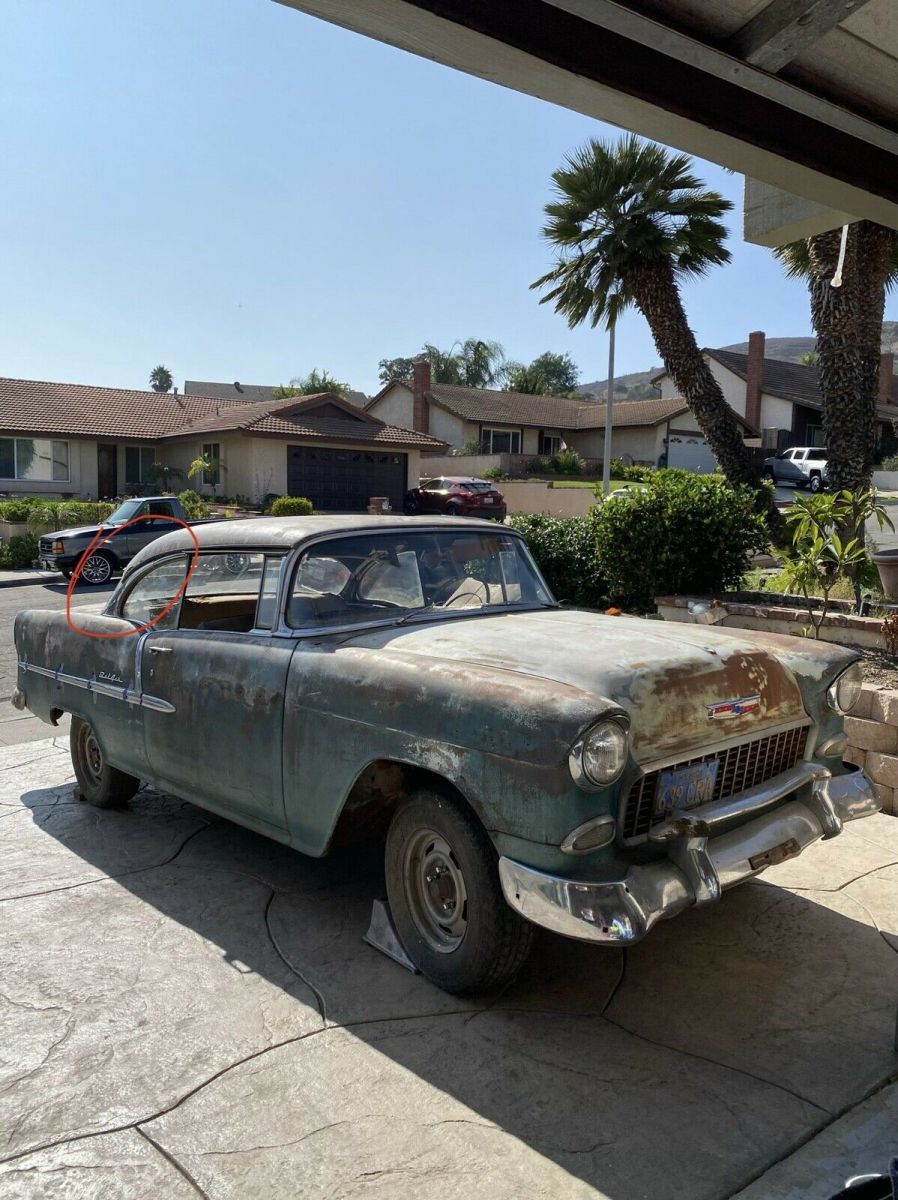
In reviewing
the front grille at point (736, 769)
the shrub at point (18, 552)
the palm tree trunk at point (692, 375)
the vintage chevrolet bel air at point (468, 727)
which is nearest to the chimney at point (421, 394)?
the shrub at point (18, 552)

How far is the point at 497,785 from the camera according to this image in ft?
9.39

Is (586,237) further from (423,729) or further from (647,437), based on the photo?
(647,437)

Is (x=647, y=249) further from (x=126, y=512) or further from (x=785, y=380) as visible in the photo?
(x=785, y=380)

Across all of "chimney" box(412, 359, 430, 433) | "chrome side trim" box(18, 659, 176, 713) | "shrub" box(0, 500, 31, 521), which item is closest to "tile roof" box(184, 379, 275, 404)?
"chimney" box(412, 359, 430, 433)

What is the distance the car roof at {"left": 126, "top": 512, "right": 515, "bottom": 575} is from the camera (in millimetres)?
4059

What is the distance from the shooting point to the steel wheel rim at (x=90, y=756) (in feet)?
17.2

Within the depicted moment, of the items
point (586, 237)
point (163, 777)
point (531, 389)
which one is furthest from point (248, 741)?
point (531, 389)

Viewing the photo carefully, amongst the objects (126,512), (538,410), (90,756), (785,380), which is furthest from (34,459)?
(785,380)

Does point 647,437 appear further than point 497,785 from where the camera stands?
Yes

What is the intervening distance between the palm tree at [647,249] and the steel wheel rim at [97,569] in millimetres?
9961

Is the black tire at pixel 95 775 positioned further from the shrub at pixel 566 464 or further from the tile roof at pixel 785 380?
the tile roof at pixel 785 380

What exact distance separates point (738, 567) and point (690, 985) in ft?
17.5

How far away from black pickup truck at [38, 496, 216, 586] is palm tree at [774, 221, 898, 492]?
11656 mm

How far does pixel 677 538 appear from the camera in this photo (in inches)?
309
